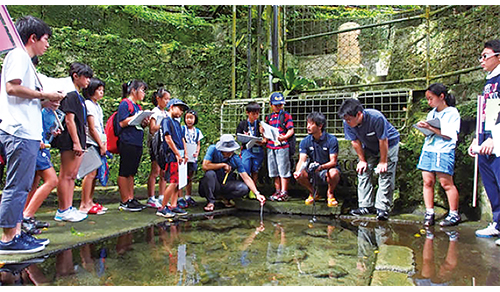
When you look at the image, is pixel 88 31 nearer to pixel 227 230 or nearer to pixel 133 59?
pixel 133 59

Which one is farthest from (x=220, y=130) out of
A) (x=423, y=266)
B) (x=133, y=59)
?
(x=423, y=266)

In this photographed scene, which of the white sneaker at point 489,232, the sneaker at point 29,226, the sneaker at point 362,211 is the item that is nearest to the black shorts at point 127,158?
the sneaker at point 29,226

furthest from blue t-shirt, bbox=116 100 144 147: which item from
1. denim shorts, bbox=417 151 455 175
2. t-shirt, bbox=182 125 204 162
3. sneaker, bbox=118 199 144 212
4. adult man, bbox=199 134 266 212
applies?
denim shorts, bbox=417 151 455 175

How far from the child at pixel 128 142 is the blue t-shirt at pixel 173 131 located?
0.40m

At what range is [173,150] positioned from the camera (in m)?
4.61

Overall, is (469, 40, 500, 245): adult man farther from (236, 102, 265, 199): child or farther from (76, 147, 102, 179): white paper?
(76, 147, 102, 179): white paper

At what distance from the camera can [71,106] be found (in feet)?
12.8

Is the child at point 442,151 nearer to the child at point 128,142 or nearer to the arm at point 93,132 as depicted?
the child at point 128,142

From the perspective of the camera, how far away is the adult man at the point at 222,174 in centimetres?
523

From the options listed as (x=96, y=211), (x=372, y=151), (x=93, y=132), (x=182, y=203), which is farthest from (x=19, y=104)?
(x=372, y=151)

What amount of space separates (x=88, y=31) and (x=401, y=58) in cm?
572

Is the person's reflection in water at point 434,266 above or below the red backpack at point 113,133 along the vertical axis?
below

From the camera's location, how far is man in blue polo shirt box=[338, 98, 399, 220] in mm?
4551
